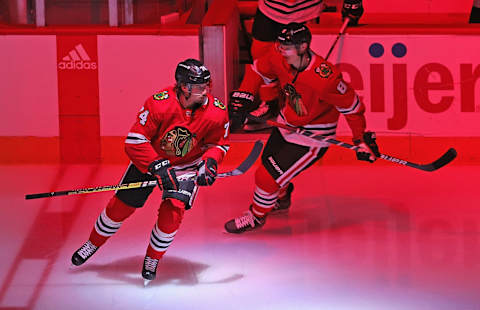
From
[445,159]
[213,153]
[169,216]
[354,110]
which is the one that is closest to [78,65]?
[354,110]

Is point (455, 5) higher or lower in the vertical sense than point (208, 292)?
higher

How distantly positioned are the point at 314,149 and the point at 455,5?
3569 millimetres

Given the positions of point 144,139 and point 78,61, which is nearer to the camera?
point 144,139

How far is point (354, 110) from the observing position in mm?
5008

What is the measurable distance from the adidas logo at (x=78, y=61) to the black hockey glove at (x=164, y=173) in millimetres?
2351

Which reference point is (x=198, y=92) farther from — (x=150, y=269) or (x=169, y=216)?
(x=150, y=269)

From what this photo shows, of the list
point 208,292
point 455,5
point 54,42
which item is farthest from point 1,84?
point 455,5

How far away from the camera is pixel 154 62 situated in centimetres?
639

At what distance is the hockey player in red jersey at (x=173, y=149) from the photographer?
425 centimetres

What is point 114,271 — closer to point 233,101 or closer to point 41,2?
point 233,101

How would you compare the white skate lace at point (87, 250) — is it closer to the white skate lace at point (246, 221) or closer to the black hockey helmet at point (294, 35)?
the white skate lace at point (246, 221)

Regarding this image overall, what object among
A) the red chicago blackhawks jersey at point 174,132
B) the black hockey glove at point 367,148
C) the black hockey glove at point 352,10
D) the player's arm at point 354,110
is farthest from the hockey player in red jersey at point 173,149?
the black hockey glove at point 352,10

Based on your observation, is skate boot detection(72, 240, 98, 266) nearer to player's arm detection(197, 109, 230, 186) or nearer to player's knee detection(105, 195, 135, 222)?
player's knee detection(105, 195, 135, 222)

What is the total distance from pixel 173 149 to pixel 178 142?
50 mm
